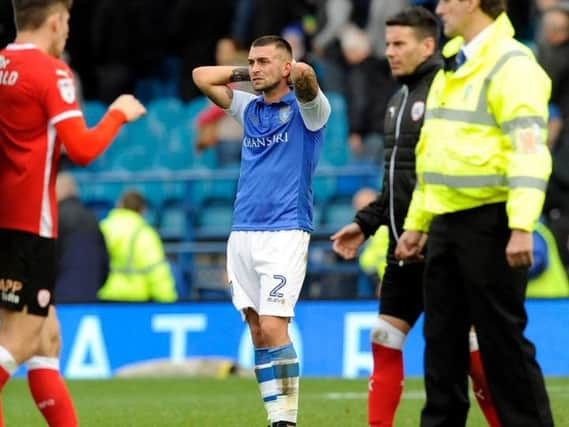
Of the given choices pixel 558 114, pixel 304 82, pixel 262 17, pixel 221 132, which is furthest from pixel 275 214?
pixel 262 17

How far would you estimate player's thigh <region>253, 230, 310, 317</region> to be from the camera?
29.2 ft

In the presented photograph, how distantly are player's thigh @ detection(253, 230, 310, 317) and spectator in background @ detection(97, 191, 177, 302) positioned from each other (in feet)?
25.4

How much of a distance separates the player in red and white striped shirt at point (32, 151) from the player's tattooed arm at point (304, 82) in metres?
1.29

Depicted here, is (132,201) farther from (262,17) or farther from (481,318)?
(481,318)

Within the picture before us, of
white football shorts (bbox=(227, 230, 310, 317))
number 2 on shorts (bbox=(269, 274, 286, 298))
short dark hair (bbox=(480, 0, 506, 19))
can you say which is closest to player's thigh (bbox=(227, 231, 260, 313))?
white football shorts (bbox=(227, 230, 310, 317))

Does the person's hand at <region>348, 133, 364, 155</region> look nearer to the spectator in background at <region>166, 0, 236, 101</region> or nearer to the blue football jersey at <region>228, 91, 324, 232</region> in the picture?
the spectator in background at <region>166, 0, 236, 101</region>

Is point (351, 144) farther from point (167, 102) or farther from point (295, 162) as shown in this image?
point (295, 162)

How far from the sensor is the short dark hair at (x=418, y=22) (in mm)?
9242

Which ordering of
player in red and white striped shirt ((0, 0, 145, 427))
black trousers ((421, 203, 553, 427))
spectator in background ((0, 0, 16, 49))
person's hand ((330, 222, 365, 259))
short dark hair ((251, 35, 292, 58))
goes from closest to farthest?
1. black trousers ((421, 203, 553, 427))
2. player in red and white striped shirt ((0, 0, 145, 427))
3. short dark hair ((251, 35, 292, 58))
4. person's hand ((330, 222, 365, 259))
5. spectator in background ((0, 0, 16, 49))

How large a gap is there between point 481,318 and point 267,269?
78.1 inches

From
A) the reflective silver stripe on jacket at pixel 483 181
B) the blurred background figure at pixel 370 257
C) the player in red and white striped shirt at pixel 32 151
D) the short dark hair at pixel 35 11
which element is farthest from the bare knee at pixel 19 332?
the blurred background figure at pixel 370 257

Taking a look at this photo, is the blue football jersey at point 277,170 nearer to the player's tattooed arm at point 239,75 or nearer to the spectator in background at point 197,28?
the player's tattooed arm at point 239,75

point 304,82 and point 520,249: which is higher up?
point 304,82

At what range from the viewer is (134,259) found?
664 inches
